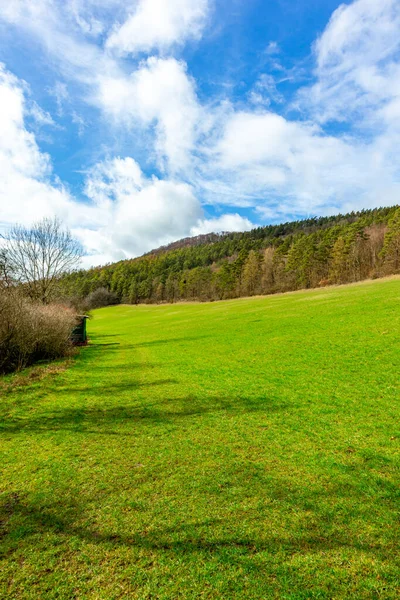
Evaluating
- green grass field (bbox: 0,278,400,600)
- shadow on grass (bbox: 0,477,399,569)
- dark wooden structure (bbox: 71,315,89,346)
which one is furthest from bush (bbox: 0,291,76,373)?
shadow on grass (bbox: 0,477,399,569)

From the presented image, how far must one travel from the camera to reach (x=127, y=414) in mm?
9070

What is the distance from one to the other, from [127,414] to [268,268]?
278 ft

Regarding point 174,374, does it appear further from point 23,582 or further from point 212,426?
point 23,582

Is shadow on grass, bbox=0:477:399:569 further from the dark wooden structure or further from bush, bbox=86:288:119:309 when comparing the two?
bush, bbox=86:288:119:309

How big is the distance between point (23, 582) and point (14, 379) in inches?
484

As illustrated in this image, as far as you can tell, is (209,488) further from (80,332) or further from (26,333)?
(80,332)

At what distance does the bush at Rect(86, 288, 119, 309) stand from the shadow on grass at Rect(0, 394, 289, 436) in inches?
4759

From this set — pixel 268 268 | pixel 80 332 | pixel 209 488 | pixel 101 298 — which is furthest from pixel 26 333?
pixel 101 298

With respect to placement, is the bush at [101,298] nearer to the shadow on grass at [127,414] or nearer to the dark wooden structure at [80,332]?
the dark wooden structure at [80,332]

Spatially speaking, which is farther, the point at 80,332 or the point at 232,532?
the point at 80,332

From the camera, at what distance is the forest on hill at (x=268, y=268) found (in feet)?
222

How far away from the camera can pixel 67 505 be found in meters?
4.85

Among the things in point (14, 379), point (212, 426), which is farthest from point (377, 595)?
point (14, 379)

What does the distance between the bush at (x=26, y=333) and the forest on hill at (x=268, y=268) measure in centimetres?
1565
